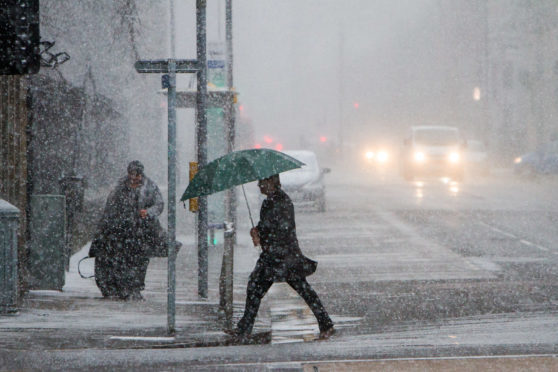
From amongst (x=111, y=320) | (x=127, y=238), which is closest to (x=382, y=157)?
(x=127, y=238)

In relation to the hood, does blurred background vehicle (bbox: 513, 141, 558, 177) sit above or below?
above

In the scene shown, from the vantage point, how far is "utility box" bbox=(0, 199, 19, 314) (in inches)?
338

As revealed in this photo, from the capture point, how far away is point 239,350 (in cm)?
745

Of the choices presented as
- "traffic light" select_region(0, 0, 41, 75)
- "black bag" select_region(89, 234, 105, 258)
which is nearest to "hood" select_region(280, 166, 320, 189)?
"black bag" select_region(89, 234, 105, 258)

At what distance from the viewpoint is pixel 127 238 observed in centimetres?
1017

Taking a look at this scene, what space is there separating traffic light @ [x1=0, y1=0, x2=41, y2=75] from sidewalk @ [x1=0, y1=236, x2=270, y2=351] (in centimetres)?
254

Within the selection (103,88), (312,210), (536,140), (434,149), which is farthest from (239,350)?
(536,140)

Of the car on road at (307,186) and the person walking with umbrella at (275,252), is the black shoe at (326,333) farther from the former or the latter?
the car on road at (307,186)

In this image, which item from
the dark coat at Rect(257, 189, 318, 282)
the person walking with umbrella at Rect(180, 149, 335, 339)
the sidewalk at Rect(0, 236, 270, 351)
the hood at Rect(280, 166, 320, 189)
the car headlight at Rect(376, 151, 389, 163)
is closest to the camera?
the sidewalk at Rect(0, 236, 270, 351)

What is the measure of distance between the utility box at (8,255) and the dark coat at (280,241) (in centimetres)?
252

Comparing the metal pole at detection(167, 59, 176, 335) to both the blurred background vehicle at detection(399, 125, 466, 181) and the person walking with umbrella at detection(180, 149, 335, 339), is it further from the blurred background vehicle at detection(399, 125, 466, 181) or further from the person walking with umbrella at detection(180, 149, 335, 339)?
the blurred background vehicle at detection(399, 125, 466, 181)

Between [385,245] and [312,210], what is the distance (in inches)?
337

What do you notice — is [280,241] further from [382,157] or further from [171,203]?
[382,157]

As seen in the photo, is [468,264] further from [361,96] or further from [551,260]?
[361,96]
